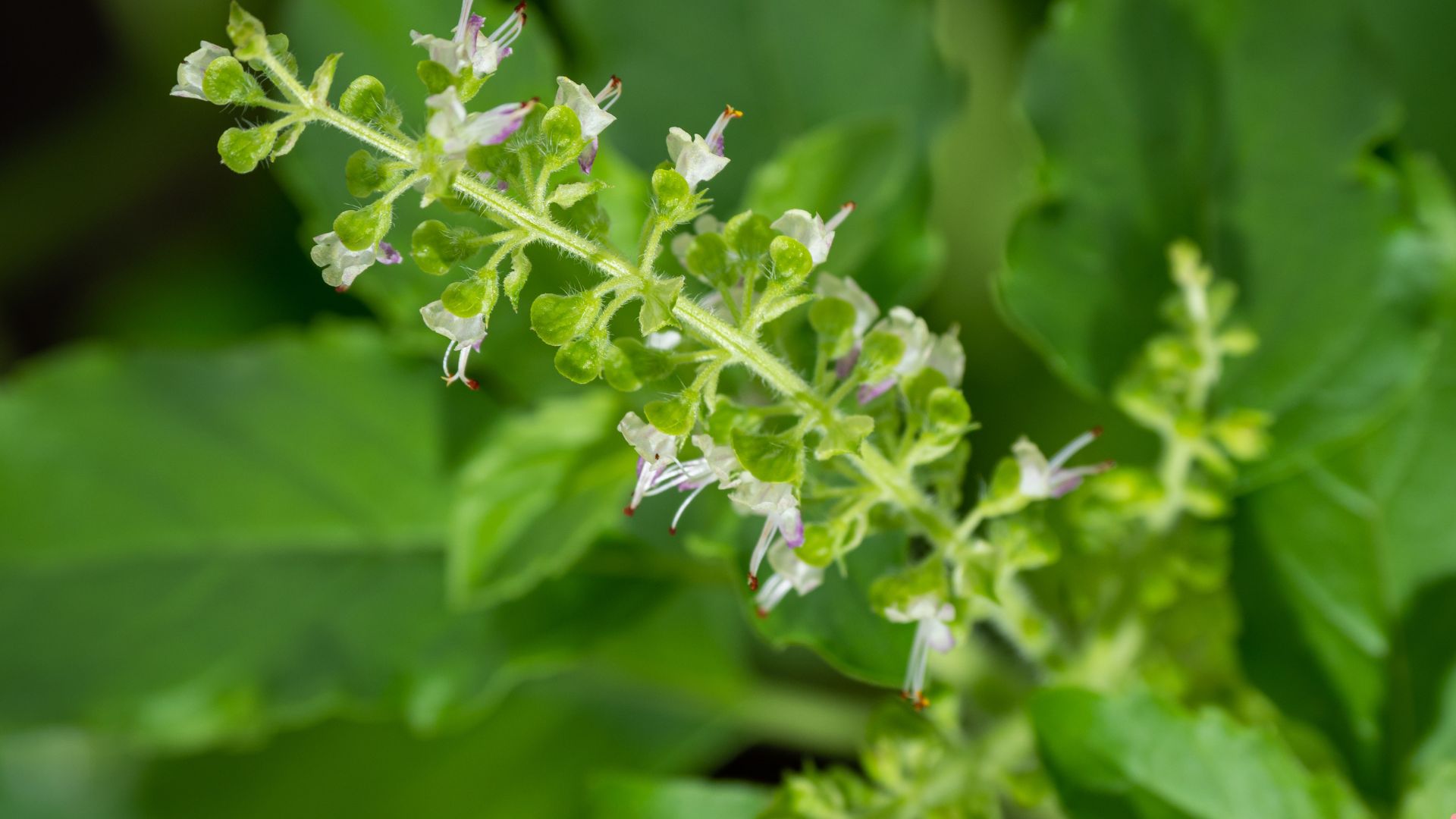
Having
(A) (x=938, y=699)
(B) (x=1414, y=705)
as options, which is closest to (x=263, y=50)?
(A) (x=938, y=699)

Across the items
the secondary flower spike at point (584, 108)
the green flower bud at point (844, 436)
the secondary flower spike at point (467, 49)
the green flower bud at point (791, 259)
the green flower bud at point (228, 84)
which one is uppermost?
the green flower bud at point (228, 84)

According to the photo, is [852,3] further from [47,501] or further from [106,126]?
[106,126]

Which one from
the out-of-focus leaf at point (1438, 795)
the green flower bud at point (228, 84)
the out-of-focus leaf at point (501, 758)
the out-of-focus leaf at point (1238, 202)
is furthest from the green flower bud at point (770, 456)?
the out-of-focus leaf at point (501, 758)

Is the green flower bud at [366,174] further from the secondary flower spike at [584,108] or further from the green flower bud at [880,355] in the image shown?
the green flower bud at [880,355]

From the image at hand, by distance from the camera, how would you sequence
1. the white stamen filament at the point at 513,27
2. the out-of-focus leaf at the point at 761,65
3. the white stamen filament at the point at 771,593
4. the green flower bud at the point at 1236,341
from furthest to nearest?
the out-of-focus leaf at the point at 761,65 → the green flower bud at the point at 1236,341 → the white stamen filament at the point at 771,593 → the white stamen filament at the point at 513,27

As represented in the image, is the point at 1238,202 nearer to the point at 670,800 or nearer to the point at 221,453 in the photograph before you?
the point at 670,800

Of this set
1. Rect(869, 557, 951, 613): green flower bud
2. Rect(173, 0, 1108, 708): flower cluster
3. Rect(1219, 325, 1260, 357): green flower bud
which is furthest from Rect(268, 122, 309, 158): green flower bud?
Rect(1219, 325, 1260, 357): green flower bud

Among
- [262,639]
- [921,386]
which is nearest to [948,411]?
[921,386]

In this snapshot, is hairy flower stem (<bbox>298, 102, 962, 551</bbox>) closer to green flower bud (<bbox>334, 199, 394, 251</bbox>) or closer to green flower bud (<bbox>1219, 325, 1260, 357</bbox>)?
green flower bud (<bbox>334, 199, 394, 251</bbox>)
